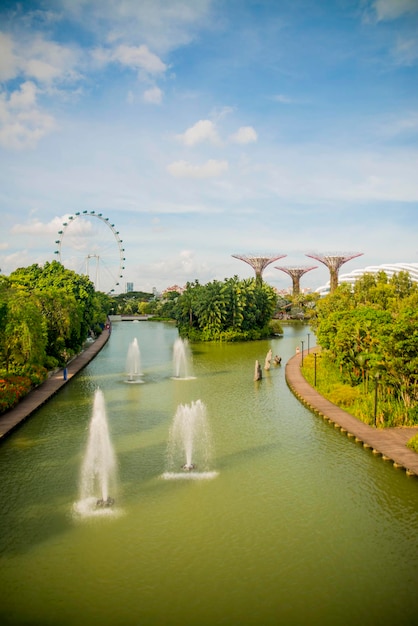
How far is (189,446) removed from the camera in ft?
61.6

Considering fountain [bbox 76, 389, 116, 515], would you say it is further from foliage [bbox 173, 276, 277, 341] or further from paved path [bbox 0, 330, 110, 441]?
foliage [bbox 173, 276, 277, 341]

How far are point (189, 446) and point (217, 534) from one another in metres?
6.02

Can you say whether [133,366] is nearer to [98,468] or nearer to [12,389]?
[12,389]

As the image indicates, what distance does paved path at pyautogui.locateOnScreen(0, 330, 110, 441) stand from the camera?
70.9 ft

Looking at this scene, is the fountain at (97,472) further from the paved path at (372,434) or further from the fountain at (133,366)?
the fountain at (133,366)

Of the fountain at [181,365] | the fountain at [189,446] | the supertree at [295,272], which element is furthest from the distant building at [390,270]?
the fountain at [189,446]

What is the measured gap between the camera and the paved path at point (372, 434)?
17156mm

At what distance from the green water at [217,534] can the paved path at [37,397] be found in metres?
0.59

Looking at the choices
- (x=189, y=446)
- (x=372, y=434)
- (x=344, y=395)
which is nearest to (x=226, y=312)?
(x=344, y=395)

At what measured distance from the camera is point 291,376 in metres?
33.8

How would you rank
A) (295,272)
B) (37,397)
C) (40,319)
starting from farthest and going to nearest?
(295,272) → (40,319) → (37,397)

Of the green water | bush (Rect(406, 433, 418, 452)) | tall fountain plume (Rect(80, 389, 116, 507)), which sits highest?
bush (Rect(406, 433, 418, 452))

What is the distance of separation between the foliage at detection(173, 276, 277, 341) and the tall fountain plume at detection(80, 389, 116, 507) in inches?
1518

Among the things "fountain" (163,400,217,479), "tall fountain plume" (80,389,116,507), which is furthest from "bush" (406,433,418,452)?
"tall fountain plume" (80,389,116,507)
